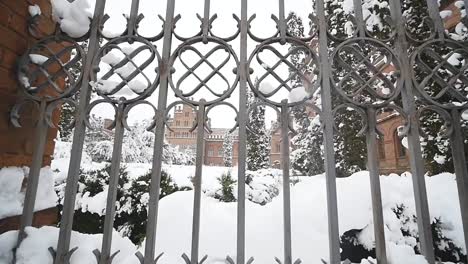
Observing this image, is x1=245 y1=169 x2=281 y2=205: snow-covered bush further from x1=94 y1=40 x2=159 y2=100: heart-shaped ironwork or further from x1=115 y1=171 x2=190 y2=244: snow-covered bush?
x1=94 y1=40 x2=159 y2=100: heart-shaped ironwork

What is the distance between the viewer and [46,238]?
1288 millimetres

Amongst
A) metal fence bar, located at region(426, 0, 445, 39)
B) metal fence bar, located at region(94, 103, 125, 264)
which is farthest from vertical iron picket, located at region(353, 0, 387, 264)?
metal fence bar, located at region(94, 103, 125, 264)

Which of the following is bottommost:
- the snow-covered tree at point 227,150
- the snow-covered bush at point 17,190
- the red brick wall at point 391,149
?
the snow-covered bush at point 17,190

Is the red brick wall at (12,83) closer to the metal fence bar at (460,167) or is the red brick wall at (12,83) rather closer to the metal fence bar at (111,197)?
the metal fence bar at (111,197)

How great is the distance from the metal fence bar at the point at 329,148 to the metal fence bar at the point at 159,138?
0.79 meters

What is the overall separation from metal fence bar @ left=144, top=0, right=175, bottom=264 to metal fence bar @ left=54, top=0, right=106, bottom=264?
36 cm

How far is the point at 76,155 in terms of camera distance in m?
1.34

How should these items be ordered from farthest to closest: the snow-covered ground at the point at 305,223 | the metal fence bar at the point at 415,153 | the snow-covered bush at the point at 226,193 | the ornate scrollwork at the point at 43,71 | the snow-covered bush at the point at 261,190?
the snow-covered bush at the point at 261,190 → the snow-covered bush at the point at 226,193 → the snow-covered ground at the point at 305,223 → the ornate scrollwork at the point at 43,71 → the metal fence bar at the point at 415,153

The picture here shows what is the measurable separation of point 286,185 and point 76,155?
3.38ft

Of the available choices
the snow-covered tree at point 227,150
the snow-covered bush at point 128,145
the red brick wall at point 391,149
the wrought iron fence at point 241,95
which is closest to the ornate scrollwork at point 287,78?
the wrought iron fence at point 241,95

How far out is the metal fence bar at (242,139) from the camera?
1256 mm

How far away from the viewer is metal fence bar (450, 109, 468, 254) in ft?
4.20

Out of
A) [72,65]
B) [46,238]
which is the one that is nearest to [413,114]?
[72,65]

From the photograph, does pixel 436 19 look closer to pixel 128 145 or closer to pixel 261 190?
pixel 261 190
